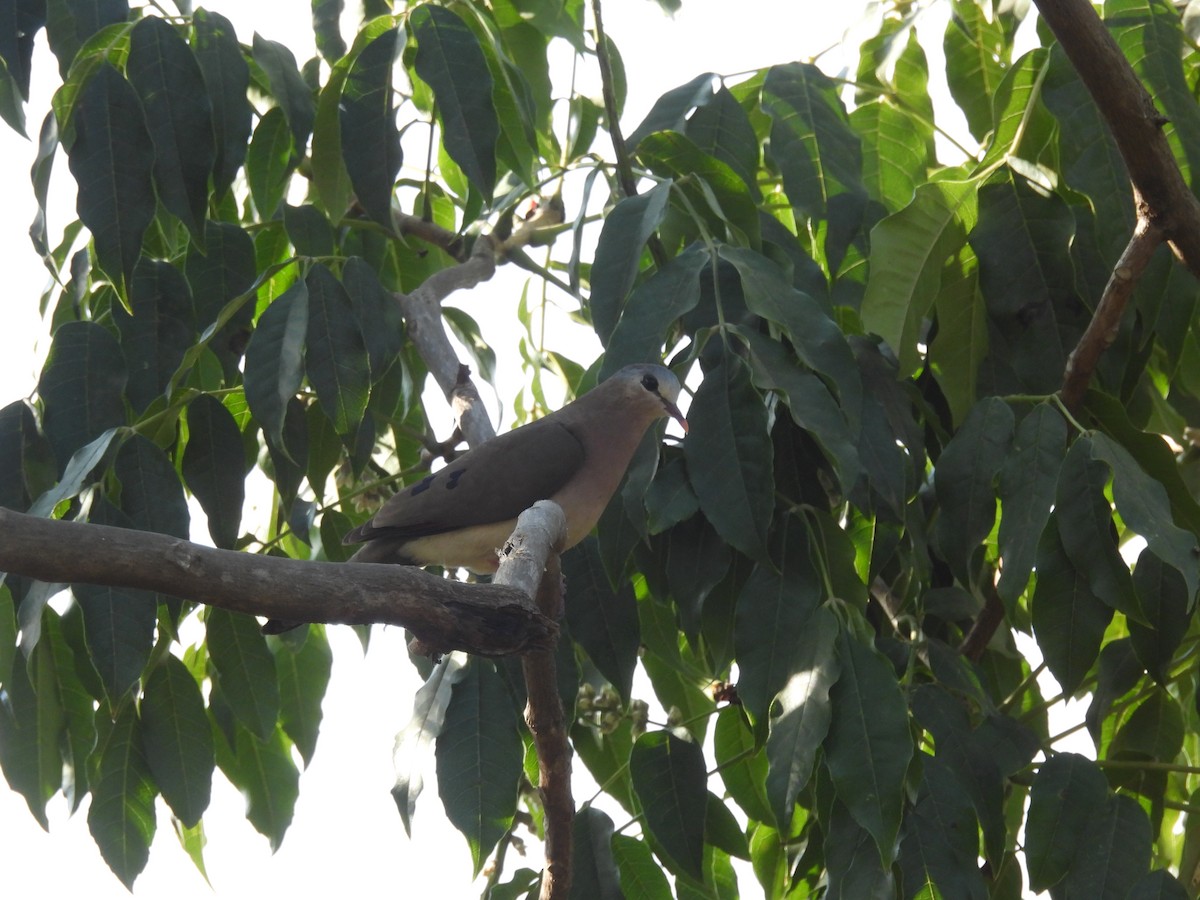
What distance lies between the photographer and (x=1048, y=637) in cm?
206

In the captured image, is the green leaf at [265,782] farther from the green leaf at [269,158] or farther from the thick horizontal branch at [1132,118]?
the thick horizontal branch at [1132,118]

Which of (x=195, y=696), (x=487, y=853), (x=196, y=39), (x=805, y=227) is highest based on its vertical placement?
(x=196, y=39)

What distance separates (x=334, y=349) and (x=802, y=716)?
1036 mm

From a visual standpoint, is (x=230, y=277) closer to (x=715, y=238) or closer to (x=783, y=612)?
(x=715, y=238)

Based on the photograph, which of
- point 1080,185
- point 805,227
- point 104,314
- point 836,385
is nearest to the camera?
point 836,385

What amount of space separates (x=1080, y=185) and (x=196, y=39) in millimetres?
1619

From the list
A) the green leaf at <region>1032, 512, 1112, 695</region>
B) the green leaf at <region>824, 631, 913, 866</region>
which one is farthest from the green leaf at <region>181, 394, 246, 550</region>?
the green leaf at <region>1032, 512, 1112, 695</region>

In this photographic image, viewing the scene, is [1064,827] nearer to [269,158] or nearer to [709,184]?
[709,184]

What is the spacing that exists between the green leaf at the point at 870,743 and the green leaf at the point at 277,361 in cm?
96

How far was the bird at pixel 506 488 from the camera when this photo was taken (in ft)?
9.30

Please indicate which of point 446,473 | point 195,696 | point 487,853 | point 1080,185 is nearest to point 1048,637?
point 1080,185

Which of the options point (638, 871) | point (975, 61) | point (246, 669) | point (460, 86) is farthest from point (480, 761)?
point (975, 61)

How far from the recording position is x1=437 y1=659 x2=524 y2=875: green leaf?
2.08m

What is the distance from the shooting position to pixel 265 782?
2.79 metres
